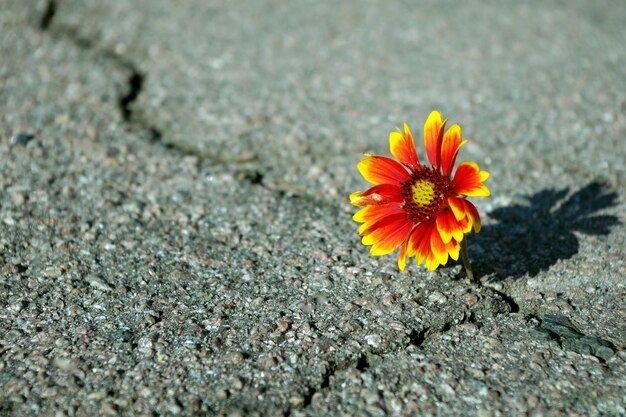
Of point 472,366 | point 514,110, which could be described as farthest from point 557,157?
point 472,366

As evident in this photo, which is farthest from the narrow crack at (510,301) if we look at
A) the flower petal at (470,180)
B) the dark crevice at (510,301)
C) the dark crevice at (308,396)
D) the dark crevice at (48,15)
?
the dark crevice at (48,15)

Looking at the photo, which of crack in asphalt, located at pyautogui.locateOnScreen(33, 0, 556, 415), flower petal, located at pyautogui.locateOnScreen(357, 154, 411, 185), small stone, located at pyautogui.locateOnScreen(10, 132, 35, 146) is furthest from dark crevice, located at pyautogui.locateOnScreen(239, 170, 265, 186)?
small stone, located at pyautogui.locateOnScreen(10, 132, 35, 146)

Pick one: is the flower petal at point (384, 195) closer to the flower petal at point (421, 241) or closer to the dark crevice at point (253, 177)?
the flower petal at point (421, 241)

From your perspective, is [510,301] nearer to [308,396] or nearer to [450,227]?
[450,227]

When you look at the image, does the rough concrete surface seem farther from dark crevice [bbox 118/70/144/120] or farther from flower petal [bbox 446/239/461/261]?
flower petal [bbox 446/239/461/261]

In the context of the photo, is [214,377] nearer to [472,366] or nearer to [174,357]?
[174,357]

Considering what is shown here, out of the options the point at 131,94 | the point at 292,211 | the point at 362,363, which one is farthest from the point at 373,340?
the point at 131,94
